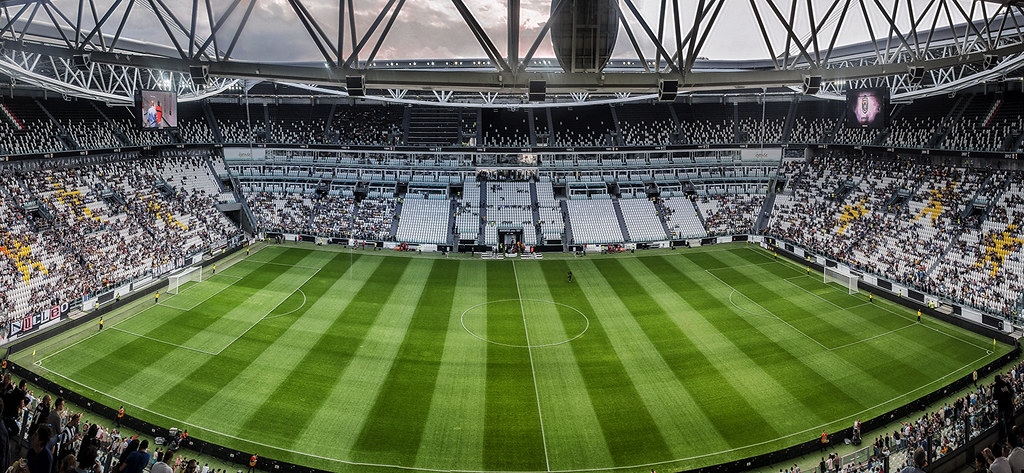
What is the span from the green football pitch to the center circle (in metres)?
0.14

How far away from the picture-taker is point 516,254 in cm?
4503

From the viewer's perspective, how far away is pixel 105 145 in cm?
4475

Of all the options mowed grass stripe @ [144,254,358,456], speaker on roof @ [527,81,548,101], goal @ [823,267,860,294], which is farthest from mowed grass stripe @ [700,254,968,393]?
mowed grass stripe @ [144,254,358,456]

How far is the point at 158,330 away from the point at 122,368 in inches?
169

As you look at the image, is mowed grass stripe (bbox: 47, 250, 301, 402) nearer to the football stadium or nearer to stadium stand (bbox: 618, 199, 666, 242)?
the football stadium

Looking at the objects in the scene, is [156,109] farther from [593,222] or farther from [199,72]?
[593,222]

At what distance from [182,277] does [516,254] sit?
23.2 meters

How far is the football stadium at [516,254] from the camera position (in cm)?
1488

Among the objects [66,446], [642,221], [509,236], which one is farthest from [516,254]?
[66,446]

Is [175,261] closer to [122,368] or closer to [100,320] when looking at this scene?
[100,320]

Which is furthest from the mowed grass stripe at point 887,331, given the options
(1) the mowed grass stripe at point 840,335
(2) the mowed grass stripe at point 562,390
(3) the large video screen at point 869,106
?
(2) the mowed grass stripe at point 562,390

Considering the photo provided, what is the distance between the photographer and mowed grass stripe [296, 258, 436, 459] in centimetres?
1870

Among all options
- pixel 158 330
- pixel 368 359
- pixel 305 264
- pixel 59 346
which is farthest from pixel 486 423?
pixel 305 264

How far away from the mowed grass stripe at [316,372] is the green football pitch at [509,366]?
0.09m
